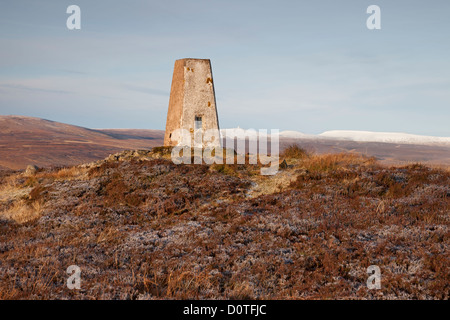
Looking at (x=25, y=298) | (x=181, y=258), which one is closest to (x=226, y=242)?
(x=181, y=258)

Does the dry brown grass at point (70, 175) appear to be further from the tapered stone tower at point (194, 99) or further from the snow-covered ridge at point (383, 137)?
the snow-covered ridge at point (383, 137)

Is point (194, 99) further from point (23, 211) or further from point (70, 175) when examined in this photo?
point (23, 211)

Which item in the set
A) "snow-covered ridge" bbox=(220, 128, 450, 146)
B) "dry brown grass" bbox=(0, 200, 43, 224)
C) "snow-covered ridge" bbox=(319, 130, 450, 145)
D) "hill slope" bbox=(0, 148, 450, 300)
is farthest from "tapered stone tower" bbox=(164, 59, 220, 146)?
"snow-covered ridge" bbox=(319, 130, 450, 145)

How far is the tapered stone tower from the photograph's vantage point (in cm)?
2023

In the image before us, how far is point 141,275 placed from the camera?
6738mm

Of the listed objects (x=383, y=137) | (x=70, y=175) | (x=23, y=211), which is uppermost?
(x=383, y=137)

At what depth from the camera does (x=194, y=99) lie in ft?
66.7

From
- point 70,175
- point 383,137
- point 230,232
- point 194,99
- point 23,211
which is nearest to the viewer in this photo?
point 230,232

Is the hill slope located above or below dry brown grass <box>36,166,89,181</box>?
below

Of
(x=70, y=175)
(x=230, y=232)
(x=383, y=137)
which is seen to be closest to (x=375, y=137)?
(x=383, y=137)

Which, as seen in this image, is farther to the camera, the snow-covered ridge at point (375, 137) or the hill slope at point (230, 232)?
the snow-covered ridge at point (375, 137)

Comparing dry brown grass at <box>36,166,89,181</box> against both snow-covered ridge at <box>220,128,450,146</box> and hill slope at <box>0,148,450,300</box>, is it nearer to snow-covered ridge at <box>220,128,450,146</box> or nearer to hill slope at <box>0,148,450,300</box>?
hill slope at <box>0,148,450,300</box>

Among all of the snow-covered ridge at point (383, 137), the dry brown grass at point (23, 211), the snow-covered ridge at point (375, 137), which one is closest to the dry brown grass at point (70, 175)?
the dry brown grass at point (23, 211)

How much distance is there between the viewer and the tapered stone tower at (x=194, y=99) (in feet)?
66.4
